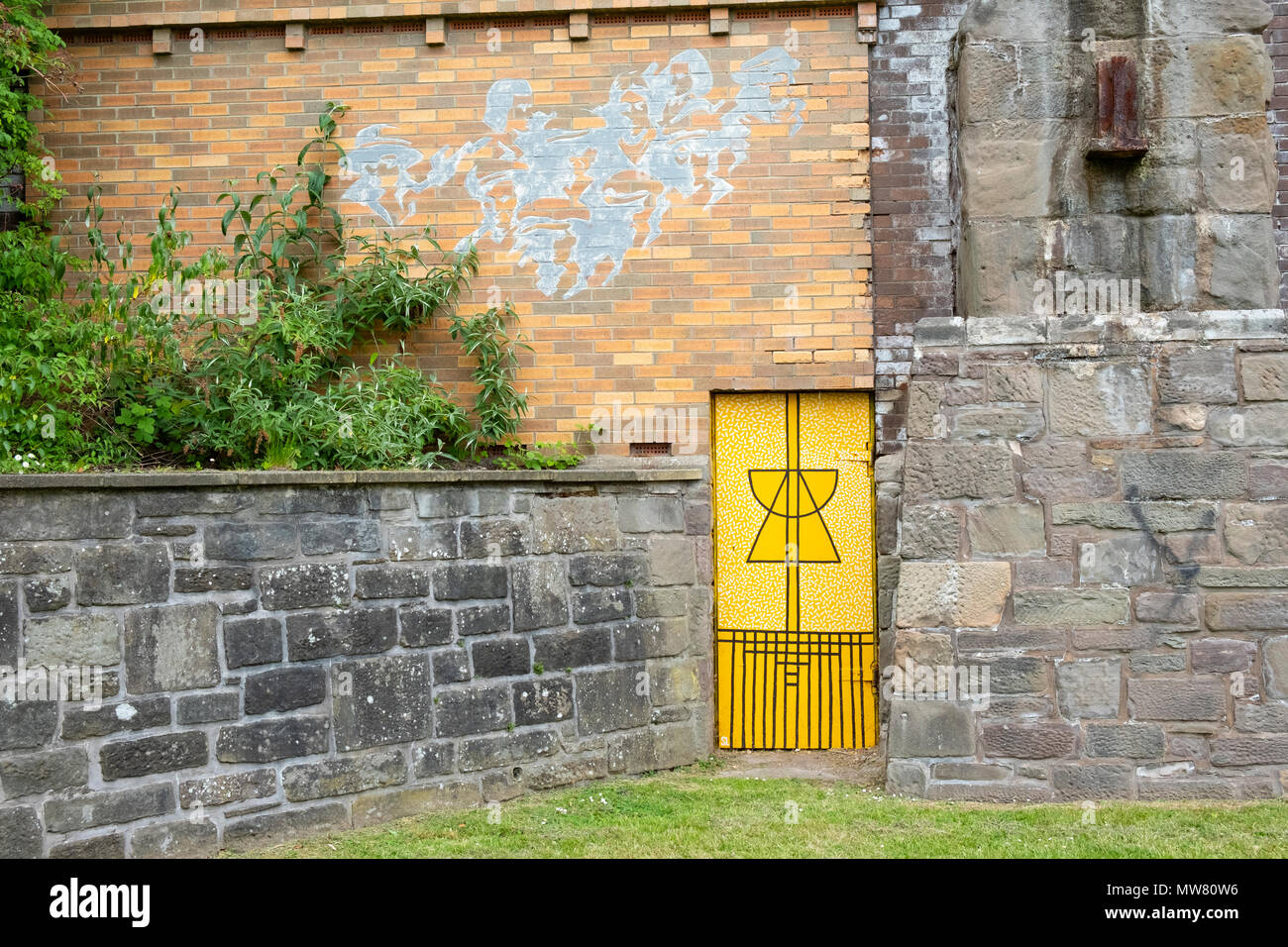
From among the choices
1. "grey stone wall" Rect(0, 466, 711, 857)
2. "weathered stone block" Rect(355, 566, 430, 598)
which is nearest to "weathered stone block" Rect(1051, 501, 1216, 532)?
"grey stone wall" Rect(0, 466, 711, 857)

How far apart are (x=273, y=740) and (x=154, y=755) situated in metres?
0.49

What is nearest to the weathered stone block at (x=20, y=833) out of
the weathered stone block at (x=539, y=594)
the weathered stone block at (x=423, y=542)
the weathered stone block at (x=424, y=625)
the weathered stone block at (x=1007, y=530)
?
the weathered stone block at (x=424, y=625)

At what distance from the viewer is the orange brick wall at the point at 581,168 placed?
6449 mm

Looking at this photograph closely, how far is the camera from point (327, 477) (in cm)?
496

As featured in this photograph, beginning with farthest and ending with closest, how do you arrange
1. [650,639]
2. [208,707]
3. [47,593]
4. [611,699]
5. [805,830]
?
[650,639] < [611,699] < [805,830] < [208,707] < [47,593]

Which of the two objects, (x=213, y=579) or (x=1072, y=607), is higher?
(x=213, y=579)

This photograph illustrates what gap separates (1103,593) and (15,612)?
15.9 feet

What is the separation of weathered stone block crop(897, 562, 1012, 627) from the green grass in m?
0.89

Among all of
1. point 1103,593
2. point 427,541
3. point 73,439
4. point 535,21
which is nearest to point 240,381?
point 73,439

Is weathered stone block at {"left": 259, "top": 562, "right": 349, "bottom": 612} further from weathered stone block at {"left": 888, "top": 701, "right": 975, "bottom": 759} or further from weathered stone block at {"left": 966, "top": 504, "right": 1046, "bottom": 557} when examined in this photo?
weathered stone block at {"left": 966, "top": 504, "right": 1046, "bottom": 557}

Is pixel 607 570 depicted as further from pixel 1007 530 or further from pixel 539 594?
pixel 1007 530

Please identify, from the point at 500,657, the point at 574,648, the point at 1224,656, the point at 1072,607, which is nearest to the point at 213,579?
the point at 500,657

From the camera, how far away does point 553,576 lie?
5.68 m

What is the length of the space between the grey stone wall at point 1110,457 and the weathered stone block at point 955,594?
0.01 metres
